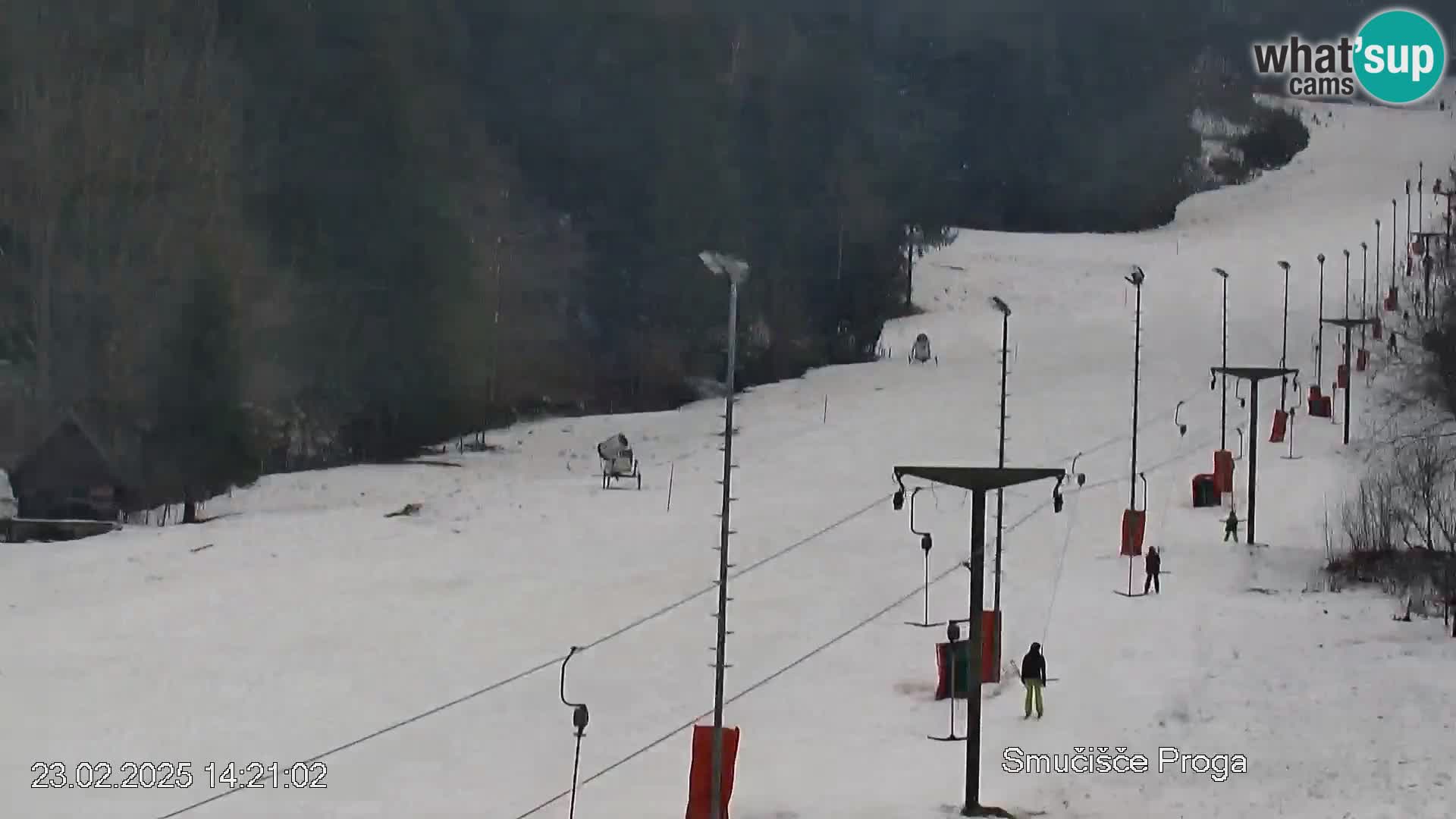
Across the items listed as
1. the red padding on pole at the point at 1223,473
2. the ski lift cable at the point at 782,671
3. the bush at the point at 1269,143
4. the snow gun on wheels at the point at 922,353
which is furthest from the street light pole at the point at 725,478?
the bush at the point at 1269,143

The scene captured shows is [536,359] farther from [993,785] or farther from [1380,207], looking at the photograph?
[1380,207]

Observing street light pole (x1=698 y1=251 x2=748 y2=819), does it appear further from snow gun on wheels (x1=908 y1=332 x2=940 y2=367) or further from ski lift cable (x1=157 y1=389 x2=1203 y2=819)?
snow gun on wheels (x1=908 y1=332 x2=940 y2=367)

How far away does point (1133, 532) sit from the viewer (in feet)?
107

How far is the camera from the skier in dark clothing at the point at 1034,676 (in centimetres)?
2048

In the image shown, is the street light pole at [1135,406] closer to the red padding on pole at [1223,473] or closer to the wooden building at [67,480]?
the red padding on pole at [1223,473]

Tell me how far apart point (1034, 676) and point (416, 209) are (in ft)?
117

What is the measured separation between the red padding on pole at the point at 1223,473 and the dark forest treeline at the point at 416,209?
23.2 m

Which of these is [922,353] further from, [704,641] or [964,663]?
[964,663]

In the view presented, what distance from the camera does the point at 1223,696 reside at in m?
21.4

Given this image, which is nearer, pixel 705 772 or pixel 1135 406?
pixel 705 772

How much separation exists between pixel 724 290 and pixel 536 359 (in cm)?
1154

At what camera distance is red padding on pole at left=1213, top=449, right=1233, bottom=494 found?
Answer: 127 ft

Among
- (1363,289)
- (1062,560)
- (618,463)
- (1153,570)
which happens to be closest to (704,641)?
(1153,570)

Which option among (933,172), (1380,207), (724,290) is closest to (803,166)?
(724,290)
